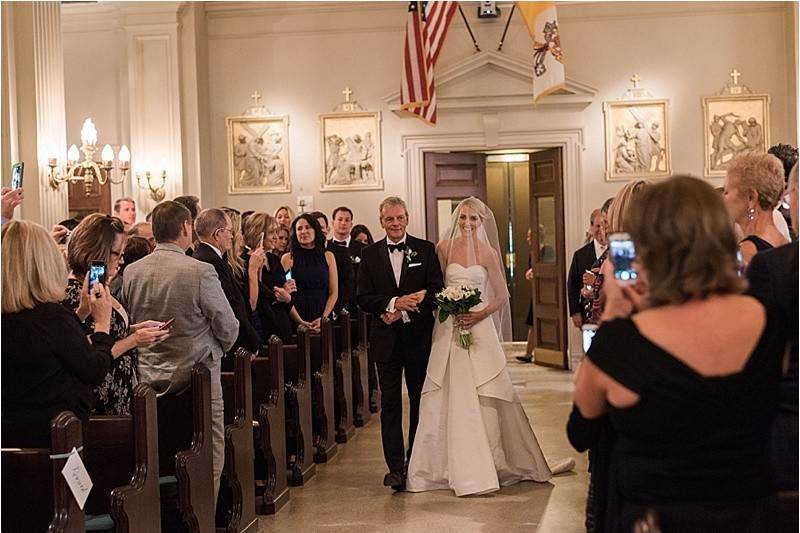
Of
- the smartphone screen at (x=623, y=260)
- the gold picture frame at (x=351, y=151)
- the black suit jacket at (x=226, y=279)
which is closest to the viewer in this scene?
the smartphone screen at (x=623, y=260)

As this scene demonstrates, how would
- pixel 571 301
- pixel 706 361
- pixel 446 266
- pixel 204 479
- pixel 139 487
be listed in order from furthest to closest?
1. pixel 571 301
2. pixel 446 266
3. pixel 204 479
4. pixel 139 487
5. pixel 706 361

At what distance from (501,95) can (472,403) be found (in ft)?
24.0

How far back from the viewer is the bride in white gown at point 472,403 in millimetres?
6809

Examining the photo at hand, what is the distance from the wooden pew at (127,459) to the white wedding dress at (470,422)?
267 cm

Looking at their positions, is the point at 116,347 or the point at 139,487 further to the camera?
the point at 116,347

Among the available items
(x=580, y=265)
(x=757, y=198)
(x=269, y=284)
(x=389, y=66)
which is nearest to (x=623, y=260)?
(x=757, y=198)

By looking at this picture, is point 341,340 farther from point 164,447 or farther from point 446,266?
point 164,447

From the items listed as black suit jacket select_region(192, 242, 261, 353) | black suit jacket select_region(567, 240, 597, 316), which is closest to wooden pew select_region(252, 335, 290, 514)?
black suit jacket select_region(192, 242, 261, 353)

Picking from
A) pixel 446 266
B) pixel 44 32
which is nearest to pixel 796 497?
pixel 446 266

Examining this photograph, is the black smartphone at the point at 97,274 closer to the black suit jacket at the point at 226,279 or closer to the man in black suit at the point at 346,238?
the black suit jacket at the point at 226,279

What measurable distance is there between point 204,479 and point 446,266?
254 cm

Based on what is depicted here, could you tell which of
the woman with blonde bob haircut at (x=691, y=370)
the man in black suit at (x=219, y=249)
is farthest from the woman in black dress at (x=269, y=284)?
the woman with blonde bob haircut at (x=691, y=370)

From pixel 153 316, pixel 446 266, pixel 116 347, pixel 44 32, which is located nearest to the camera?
pixel 116 347

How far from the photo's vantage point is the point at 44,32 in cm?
966
